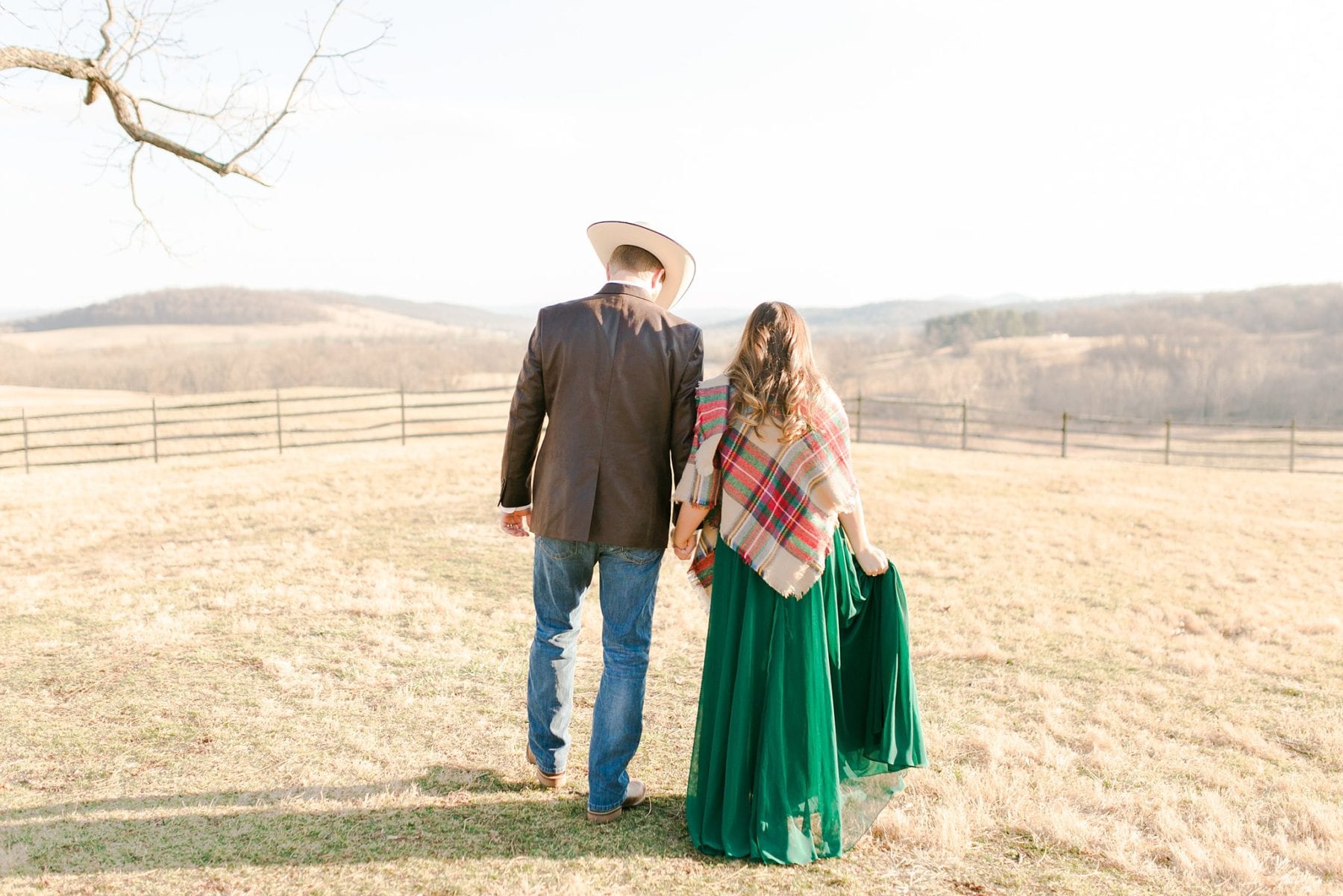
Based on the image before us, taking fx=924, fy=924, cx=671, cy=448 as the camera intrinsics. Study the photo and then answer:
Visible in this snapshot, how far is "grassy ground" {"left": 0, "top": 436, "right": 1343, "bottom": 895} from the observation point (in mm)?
2752

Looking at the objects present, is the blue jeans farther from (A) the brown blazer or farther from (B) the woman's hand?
(B) the woman's hand

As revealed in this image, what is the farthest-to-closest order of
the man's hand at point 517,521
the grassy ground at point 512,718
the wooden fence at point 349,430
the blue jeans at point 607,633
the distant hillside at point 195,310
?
the distant hillside at point 195,310, the wooden fence at point 349,430, the man's hand at point 517,521, the blue jeans at point 607,633, the grassy ground at point 512,718

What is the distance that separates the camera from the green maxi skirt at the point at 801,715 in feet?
8.79

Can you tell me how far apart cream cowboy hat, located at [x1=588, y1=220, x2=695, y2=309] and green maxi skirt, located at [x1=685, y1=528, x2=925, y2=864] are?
86cm

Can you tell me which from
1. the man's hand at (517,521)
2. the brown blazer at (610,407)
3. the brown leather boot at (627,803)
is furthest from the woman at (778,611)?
the man's hand at (517,521)

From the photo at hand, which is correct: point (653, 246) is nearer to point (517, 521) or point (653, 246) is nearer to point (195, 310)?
point (517, 521)

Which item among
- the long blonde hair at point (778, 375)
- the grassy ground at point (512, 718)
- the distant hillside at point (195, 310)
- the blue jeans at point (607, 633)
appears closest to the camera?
the long blonde hair at point (778, 375)

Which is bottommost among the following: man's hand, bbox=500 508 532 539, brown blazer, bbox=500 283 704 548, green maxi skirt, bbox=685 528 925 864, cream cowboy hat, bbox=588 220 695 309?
green maxi skirt, bbox=685 528 925 864

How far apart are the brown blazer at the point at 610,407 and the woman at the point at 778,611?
120 millimetres

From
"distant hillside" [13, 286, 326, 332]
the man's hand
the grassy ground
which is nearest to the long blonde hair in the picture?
the man's hand

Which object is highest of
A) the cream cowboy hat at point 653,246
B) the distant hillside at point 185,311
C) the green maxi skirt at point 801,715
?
the distant hillside at point 185,311

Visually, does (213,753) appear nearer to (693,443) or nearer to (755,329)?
(693,443)

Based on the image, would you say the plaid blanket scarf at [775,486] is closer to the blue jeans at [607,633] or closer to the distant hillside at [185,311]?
the blue jeans at [607,633]

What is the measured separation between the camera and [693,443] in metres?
2.81
